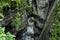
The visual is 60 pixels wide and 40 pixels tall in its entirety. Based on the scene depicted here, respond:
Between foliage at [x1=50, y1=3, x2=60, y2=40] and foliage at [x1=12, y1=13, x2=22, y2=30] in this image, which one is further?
foliage at [x1=50, y1=3, x2=60, y2=40]

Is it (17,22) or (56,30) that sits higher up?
(17,22)

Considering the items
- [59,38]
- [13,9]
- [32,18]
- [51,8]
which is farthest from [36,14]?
[59,38]

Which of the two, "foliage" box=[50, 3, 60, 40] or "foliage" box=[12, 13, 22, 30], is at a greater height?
"foliage" box=[12, 13, 22, 30]

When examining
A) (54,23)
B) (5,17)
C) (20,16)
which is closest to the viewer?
(5,17)

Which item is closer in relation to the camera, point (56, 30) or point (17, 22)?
point (17, 22)

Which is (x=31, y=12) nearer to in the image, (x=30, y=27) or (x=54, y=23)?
(x=30, y=27)

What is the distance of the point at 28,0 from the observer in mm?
2748

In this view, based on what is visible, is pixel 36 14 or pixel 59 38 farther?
pixel 59 38

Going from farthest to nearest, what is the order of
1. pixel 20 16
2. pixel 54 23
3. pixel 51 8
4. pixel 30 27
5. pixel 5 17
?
pixel 54 23
pixel 51 8
pixel 30 27
pixel 20 16
pixel 5 17

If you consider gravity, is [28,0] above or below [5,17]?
above

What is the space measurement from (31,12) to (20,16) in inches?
11.9

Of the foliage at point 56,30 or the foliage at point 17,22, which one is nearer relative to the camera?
the foliage at point 17,22

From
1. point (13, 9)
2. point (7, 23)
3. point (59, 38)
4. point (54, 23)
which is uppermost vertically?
point (13, 9)

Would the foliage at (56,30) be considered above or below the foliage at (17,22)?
below
